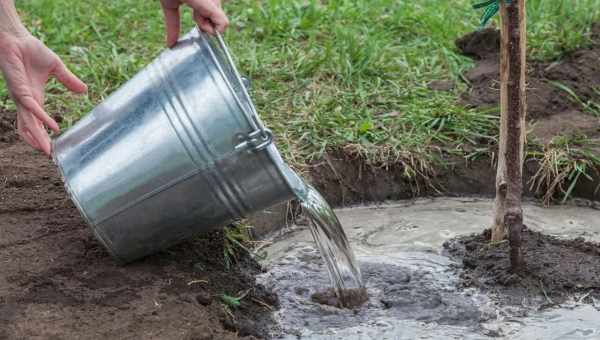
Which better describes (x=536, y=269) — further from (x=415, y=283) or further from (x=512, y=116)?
(x=512, y=116)

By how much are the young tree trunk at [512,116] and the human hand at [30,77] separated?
1.39 m

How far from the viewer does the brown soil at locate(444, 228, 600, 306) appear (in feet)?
11.4

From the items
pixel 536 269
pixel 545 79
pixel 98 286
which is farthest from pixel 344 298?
pixel 545 79

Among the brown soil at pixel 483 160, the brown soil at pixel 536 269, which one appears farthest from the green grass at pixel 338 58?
the brown soil at pixel 536 269

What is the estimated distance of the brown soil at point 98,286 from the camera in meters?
2.94

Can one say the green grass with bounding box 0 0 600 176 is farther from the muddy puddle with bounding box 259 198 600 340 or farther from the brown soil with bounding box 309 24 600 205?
the muddy puddle with bounding box 259 198 600 340

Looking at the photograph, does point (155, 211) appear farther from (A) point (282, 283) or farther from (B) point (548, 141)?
(B) point (548, 141)

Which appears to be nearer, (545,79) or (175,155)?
(175,155)

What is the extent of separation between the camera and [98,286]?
3.17 meters

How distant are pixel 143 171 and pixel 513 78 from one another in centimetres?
122

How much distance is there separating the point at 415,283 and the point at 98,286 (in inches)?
43.3

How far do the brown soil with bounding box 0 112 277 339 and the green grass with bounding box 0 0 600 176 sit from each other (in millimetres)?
844

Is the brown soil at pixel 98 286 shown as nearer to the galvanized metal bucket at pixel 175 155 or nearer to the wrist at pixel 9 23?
the galvanized metal bucket at pixel 175 155

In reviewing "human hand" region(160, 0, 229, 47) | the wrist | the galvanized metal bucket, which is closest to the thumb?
the wrist
